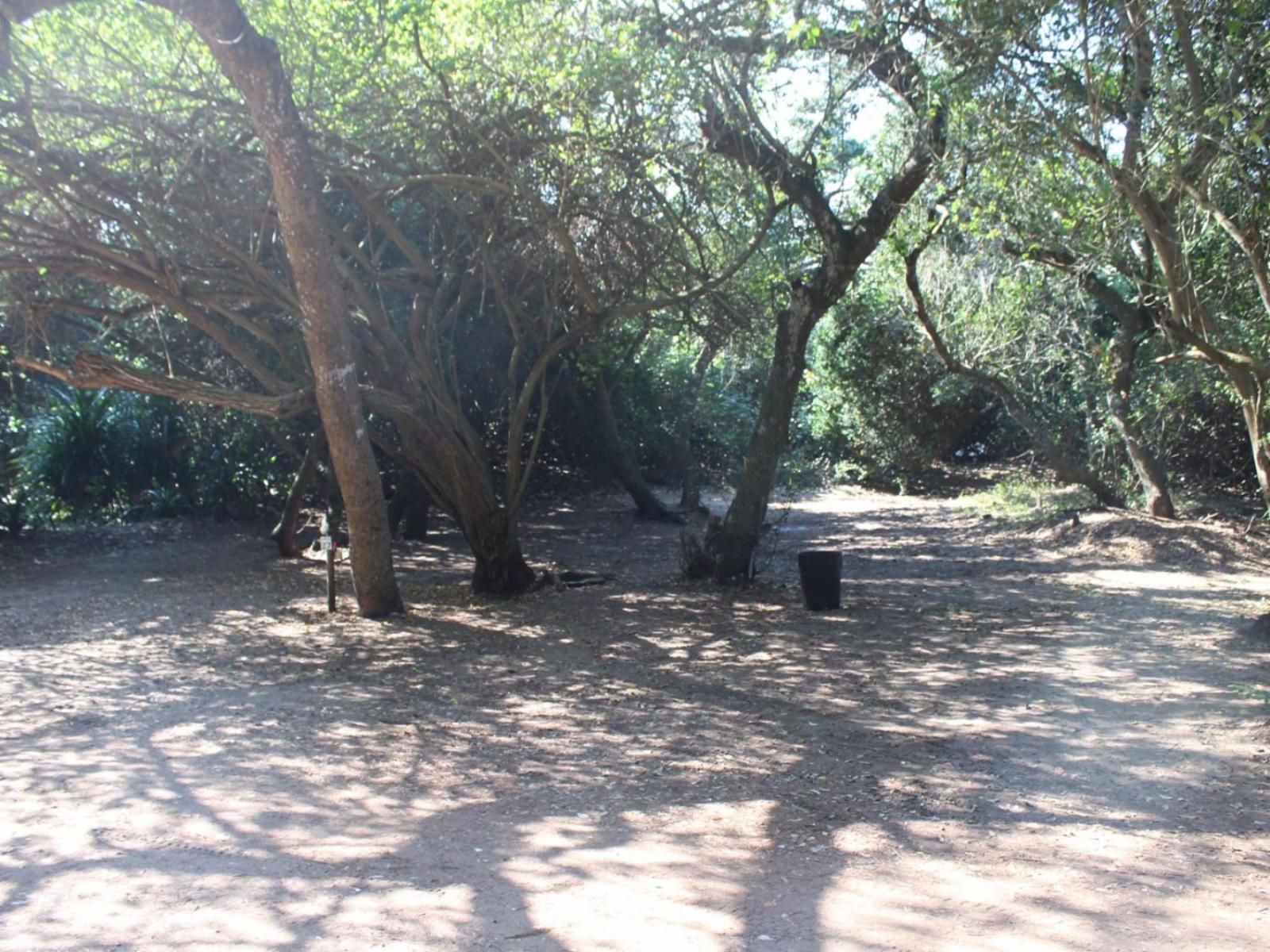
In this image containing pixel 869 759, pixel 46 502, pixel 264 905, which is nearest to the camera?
pixel 264 905

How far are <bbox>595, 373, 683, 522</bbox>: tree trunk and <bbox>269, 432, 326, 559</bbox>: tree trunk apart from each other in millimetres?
4014

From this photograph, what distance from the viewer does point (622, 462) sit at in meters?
17.2

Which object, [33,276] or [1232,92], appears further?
[33,276]

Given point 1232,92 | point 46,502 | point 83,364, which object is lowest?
point 46,502

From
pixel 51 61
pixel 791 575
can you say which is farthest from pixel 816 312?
pixel 51 61

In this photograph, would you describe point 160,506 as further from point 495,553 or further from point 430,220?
point 495,553

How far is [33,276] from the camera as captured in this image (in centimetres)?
1141

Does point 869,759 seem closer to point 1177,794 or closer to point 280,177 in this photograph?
point 1177,794

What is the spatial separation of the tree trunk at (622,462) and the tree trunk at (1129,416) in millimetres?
6240

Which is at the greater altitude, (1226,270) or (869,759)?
(1226,270)

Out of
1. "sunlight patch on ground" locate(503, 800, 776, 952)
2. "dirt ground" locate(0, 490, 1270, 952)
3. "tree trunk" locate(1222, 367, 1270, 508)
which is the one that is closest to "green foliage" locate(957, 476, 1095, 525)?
"dirt ground" locate(0, 490, 1270, 952)

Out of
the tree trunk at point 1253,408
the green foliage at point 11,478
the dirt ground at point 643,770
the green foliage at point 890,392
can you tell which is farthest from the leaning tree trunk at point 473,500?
the green foliage at point 890,392

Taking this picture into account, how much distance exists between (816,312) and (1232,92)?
A: 4.37m

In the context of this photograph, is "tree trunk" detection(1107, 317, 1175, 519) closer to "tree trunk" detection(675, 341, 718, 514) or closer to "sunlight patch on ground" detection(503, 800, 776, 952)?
"tree trunk" detection(675, 341, 718, 514)
